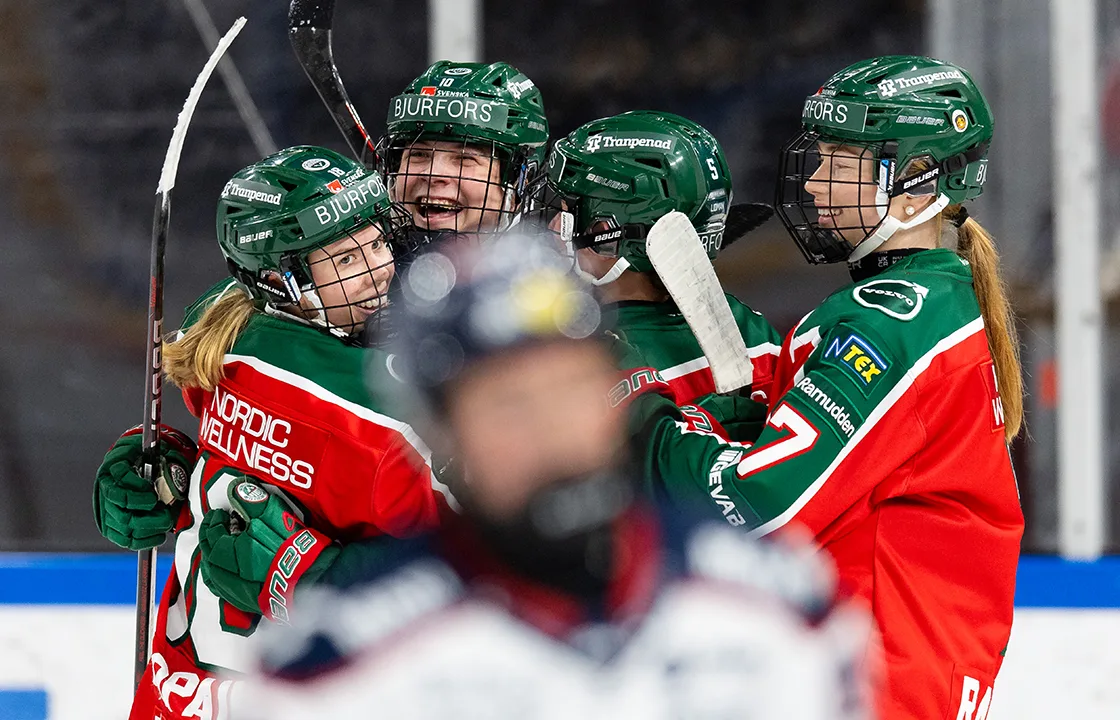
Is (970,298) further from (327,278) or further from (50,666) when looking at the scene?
(50,666)

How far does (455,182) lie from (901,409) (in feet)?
2.62

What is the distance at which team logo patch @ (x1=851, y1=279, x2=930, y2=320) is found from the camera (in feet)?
5.05

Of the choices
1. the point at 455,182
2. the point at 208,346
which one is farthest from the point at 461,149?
the point at 208,346

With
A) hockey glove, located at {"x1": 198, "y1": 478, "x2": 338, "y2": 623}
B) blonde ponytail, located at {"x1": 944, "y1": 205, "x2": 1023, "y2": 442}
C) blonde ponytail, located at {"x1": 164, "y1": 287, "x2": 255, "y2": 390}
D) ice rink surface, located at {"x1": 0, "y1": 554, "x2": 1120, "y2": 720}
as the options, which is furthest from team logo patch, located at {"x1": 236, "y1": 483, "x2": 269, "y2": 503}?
ice rink surface, located at {"x1": 0, "y1": 554, "x2": 1120, "y2": 720}

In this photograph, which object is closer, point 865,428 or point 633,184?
point 865,428

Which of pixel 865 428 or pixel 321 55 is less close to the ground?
pixel 321 55

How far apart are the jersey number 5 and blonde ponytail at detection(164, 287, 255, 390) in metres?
0.64

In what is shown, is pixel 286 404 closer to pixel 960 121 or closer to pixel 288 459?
pixel 288 459

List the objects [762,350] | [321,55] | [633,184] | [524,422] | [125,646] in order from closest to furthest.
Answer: [524,422] < [633,184] < [762,350] < [321,55] < [125,646]

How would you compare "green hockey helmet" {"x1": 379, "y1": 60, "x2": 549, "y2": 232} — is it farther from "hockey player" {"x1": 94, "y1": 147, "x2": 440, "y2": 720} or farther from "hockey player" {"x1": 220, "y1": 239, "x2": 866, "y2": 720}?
"hockey player" {"x1": 220, "y1": 239, "x2": 866, "y2": 720}

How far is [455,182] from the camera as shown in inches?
79.3

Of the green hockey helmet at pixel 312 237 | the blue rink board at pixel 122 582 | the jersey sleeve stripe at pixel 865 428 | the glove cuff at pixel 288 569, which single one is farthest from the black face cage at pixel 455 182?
the blue rink board at pixel 122 582

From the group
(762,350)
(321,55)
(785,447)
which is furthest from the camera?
(321,55)

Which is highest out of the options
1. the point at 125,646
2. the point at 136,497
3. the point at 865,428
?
the point at 865,428
